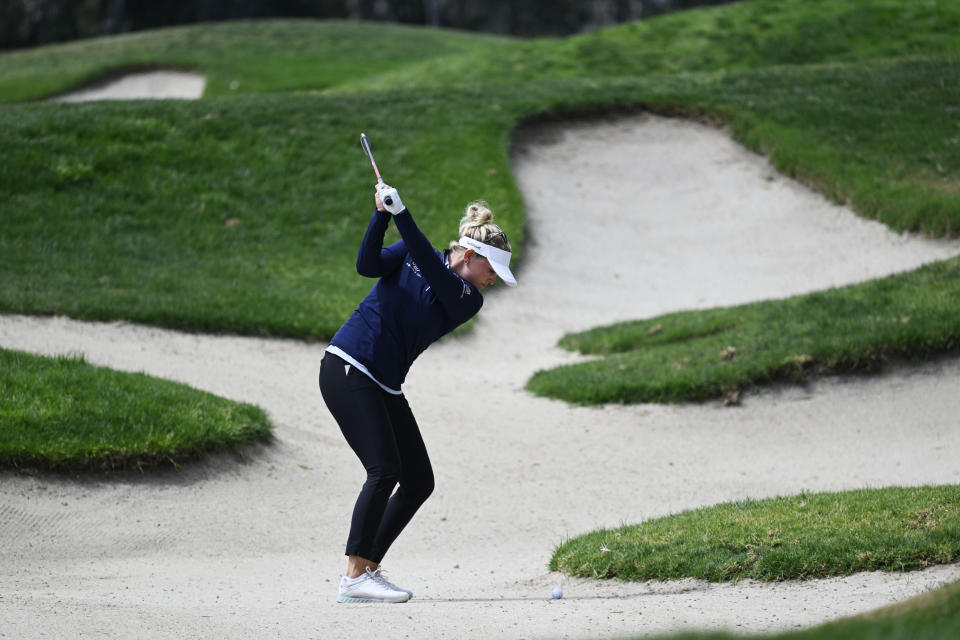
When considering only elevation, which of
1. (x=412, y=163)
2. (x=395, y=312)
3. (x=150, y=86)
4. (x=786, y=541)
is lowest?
(x=786, y=541)

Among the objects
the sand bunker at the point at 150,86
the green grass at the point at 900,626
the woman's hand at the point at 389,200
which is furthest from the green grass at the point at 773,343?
the sand bunker at the point at 150,86

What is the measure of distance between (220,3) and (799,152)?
45.4 m

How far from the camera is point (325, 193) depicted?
1900cm

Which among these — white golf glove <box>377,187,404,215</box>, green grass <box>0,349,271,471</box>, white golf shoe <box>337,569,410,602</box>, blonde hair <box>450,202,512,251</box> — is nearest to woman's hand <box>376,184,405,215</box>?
white golf glove <box>377,187,404,215</box>

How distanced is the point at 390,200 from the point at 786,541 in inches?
147

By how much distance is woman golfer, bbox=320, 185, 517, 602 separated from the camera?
5.98 meters

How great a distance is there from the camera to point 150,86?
36.9m

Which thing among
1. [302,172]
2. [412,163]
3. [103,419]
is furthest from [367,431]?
[412,163]

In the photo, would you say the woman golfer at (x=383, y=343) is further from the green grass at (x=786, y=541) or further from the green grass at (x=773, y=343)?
the green grass at (x=773, y=343)

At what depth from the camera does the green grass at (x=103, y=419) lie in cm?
852

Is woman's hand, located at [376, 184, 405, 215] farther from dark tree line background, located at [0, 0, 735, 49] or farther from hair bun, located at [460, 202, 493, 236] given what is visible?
dark tree line background, located at [0, 0, 735, 49]

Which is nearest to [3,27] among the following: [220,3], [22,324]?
[220,3]

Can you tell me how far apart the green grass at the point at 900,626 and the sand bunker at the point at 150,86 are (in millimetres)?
34558

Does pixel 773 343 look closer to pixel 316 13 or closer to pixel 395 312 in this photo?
pixel 395 312
